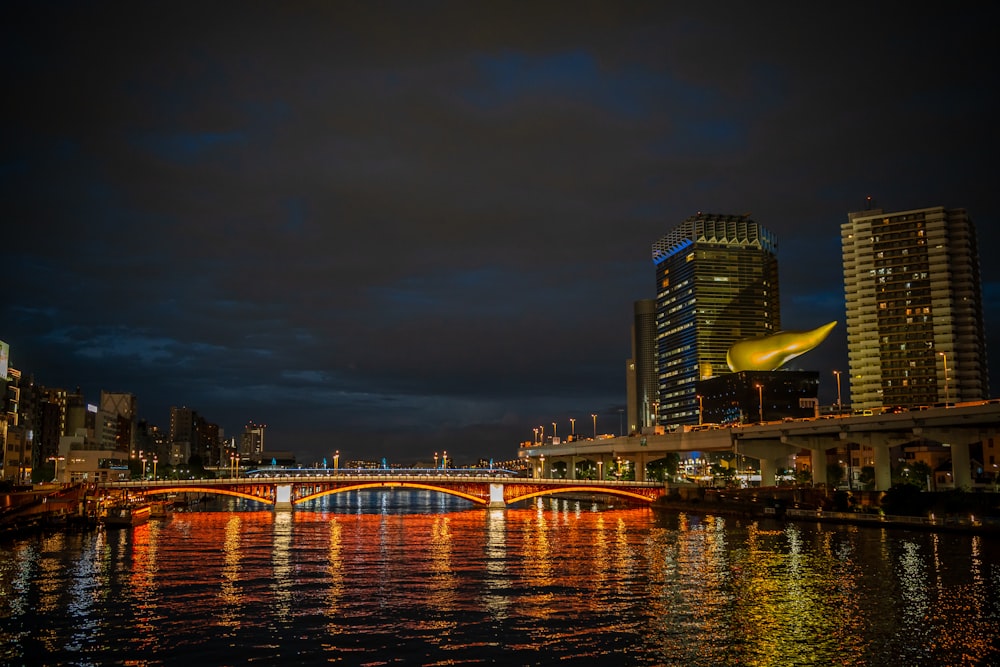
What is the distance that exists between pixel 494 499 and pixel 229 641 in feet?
350

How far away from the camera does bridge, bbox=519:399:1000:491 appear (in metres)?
90.7

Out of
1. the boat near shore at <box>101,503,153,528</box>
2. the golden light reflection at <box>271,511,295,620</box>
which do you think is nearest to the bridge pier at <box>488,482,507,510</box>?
the golden light reflection at <box>271,511,295,620</box>

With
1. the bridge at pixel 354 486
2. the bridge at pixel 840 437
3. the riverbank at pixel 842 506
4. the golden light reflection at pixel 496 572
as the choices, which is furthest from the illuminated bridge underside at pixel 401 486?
the golden light reflection at pixel 496 572

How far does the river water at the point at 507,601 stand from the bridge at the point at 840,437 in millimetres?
14586

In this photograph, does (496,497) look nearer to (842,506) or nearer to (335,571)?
(842,506)

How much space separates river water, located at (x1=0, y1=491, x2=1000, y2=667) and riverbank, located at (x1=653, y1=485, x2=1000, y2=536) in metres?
3.85

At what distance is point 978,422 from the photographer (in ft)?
282

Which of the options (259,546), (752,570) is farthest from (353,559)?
(752,570)

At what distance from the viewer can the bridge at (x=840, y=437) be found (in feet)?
298

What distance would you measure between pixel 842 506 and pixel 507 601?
70.5 meters

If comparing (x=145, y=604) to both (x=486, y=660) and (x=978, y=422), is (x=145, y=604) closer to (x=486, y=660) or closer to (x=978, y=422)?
(x=486, y=660)

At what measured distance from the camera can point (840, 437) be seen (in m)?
112

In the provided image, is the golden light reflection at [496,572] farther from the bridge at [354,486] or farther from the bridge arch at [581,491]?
the bridge arch at [581,491]

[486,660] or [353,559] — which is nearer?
[486,660]
